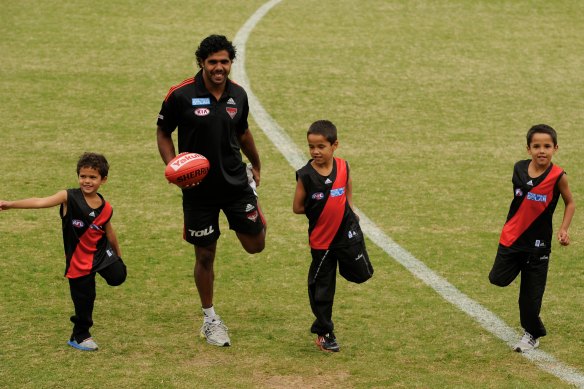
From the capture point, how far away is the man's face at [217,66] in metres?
8.17

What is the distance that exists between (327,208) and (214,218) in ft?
3.12

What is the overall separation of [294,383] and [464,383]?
1.20 m

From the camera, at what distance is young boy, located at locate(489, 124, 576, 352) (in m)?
8.16

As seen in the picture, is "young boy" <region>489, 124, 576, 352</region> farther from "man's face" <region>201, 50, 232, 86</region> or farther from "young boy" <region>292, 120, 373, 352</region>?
"man's face" <region>201, 50, 232, 86</region>

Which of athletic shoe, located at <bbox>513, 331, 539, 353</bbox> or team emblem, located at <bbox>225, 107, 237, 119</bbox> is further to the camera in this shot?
team emblem, located at <bbox>225, 107, 237, 119</bbox>

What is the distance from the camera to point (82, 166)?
805 centimetres

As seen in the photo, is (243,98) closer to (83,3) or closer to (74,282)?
(74,282)

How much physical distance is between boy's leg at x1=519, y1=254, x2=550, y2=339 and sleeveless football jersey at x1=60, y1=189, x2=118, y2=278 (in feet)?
10.6

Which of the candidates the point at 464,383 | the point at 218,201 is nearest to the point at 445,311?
the point at 464,383

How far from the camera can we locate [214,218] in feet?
27.9

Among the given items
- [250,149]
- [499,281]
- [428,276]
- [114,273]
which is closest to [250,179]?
[250,149]

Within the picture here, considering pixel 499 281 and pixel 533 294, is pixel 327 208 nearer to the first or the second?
pixel 499 281

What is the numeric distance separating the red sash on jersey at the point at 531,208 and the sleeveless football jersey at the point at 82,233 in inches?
122

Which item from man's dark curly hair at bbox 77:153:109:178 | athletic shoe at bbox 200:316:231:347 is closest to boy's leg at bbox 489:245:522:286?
athletic shoe at bbox 200:316:231:347
